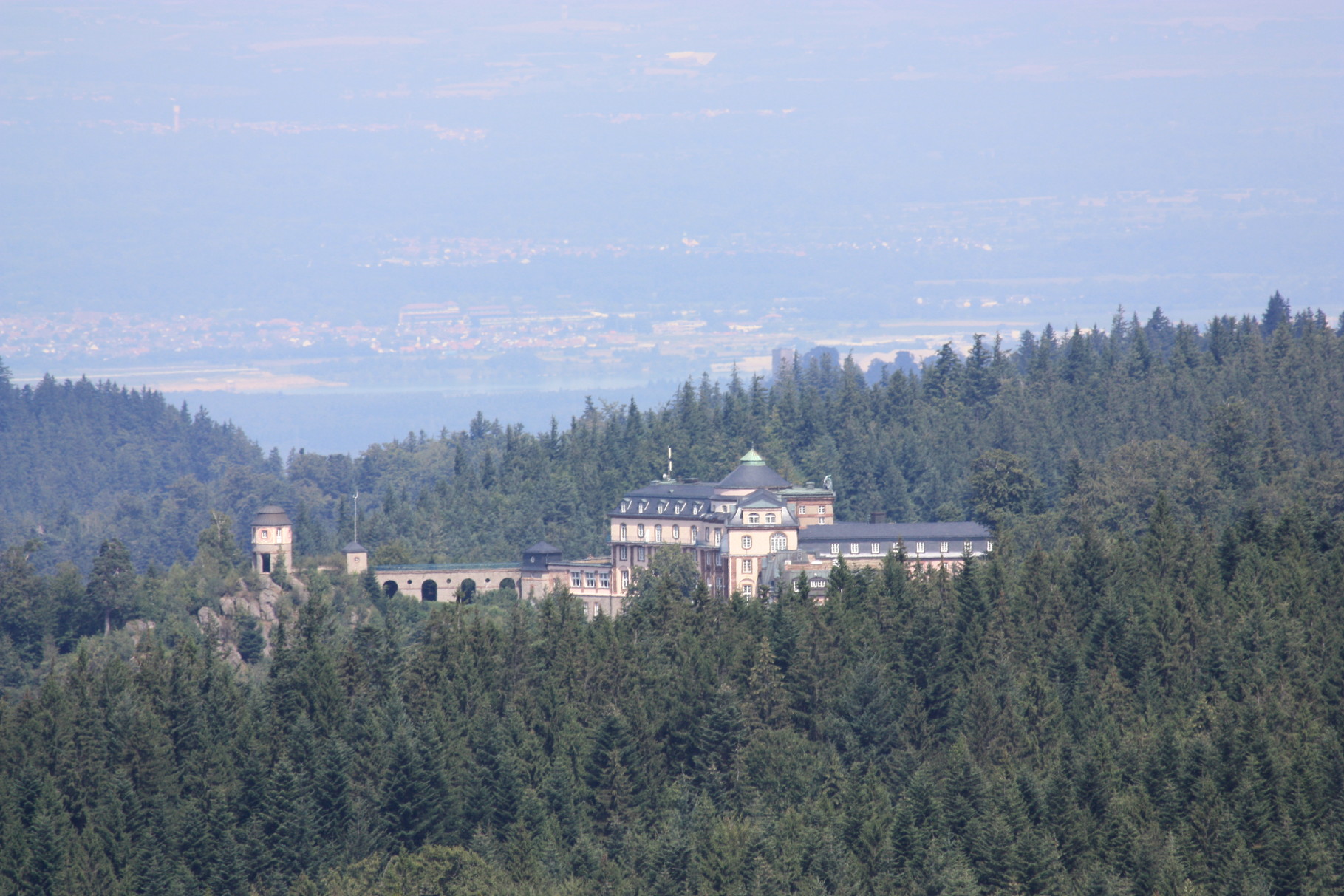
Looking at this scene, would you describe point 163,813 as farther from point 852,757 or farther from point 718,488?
point 718,488

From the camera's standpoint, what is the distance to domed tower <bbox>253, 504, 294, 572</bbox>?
16588cm

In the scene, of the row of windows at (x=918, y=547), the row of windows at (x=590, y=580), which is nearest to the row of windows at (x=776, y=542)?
the row of windows at (x=918, y=547)

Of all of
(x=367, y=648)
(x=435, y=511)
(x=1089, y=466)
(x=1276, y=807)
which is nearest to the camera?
(x=1276, y=807)

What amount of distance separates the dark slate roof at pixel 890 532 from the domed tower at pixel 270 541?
1689 inches

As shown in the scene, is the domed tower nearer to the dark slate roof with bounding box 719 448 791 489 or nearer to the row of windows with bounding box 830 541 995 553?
the dark slate roof with bounding box 719 448 791 489

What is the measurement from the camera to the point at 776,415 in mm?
198750

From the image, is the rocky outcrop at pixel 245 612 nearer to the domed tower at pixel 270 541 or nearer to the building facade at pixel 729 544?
the domed tower at pixel 270 541

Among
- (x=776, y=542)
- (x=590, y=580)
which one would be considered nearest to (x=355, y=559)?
(x=590, y=580)

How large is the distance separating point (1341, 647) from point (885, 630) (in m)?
23.1

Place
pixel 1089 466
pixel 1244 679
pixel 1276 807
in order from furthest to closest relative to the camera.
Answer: pixel 1089 466 < pixel 1244 679 < pixel 1276 807

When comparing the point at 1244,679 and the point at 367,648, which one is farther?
the point at 367,648

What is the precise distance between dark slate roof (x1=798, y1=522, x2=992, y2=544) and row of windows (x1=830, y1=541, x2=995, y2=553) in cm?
41

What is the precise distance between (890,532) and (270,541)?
50026 millimetres

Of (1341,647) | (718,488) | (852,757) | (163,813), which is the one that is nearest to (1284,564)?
(1341,647)
